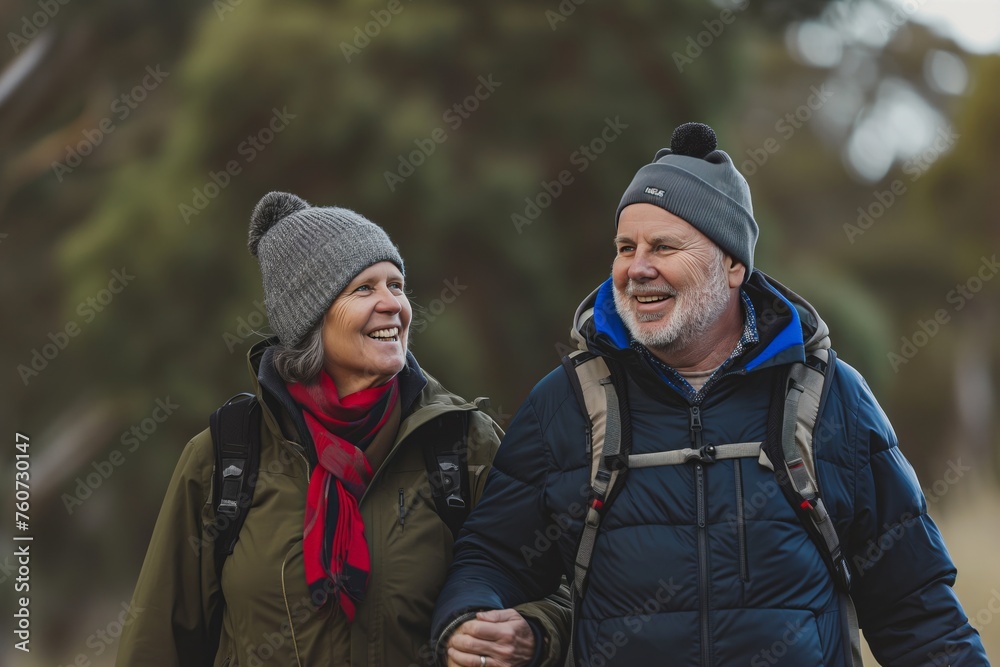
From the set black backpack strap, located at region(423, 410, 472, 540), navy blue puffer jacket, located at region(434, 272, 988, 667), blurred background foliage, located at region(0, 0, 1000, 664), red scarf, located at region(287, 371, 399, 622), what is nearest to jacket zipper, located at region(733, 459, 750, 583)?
navy blue puffer jacket, located at region(434, 272, 988, 667)

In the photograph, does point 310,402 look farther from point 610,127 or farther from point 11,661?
point 11,661

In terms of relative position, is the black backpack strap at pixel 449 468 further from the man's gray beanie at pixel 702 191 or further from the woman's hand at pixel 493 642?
the man's gray beanie at pixel 702 191

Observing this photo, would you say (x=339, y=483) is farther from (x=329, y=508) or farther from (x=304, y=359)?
(x=304, y=359)

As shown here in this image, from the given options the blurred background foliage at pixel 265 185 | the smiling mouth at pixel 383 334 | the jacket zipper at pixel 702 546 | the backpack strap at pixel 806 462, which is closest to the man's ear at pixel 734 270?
the backpack strap at pixel 806 462

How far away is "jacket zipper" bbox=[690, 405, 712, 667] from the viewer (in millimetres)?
2496

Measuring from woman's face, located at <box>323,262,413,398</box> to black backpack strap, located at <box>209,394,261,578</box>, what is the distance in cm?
28

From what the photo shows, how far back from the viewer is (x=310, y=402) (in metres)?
2.90

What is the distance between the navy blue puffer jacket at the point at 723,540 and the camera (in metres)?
2.52

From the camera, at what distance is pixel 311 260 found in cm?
295

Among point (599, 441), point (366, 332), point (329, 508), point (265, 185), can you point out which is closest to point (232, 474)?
point (329, 508)

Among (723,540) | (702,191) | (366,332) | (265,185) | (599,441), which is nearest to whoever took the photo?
(723,540)

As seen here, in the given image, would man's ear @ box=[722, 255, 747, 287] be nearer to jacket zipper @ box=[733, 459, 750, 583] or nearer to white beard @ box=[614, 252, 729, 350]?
white beard @ box=[614, 252, 729, 350]

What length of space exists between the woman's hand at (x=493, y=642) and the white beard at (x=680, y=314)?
2.54 feet

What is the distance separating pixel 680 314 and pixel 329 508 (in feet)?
3.31
